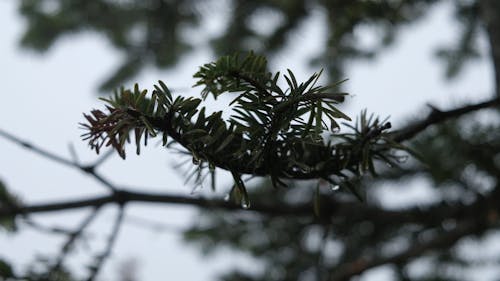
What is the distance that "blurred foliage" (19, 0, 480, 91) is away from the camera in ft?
3.89

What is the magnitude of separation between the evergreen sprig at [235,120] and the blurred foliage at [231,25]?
0.65 m

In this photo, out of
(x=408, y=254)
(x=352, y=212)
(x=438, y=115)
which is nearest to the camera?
(x=438, y=115)

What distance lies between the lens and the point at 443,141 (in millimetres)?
1335

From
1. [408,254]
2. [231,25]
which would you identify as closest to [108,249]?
[408,254]

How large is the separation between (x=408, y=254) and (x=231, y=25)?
998 mm

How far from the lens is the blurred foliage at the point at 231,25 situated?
1.19 meters

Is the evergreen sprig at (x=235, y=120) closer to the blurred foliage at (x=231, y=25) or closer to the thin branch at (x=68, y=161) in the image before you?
the thin branch at (x=68, y=161)

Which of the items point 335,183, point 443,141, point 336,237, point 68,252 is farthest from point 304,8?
point 335,183

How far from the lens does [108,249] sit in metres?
0.83

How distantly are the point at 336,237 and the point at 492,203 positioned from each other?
0.40 metres

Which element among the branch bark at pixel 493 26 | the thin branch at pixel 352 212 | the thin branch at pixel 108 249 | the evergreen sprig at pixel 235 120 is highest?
the branch bark at pixel 493 26

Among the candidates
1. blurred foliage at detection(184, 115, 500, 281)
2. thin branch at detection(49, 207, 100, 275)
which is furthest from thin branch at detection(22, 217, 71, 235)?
blurred foliage at detection(184, 115, 500, 281)

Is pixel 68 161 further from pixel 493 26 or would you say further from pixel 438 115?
pixel 493 26

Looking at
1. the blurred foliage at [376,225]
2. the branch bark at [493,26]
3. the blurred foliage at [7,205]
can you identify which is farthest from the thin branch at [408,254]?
the blurred foliage at [7,205]
